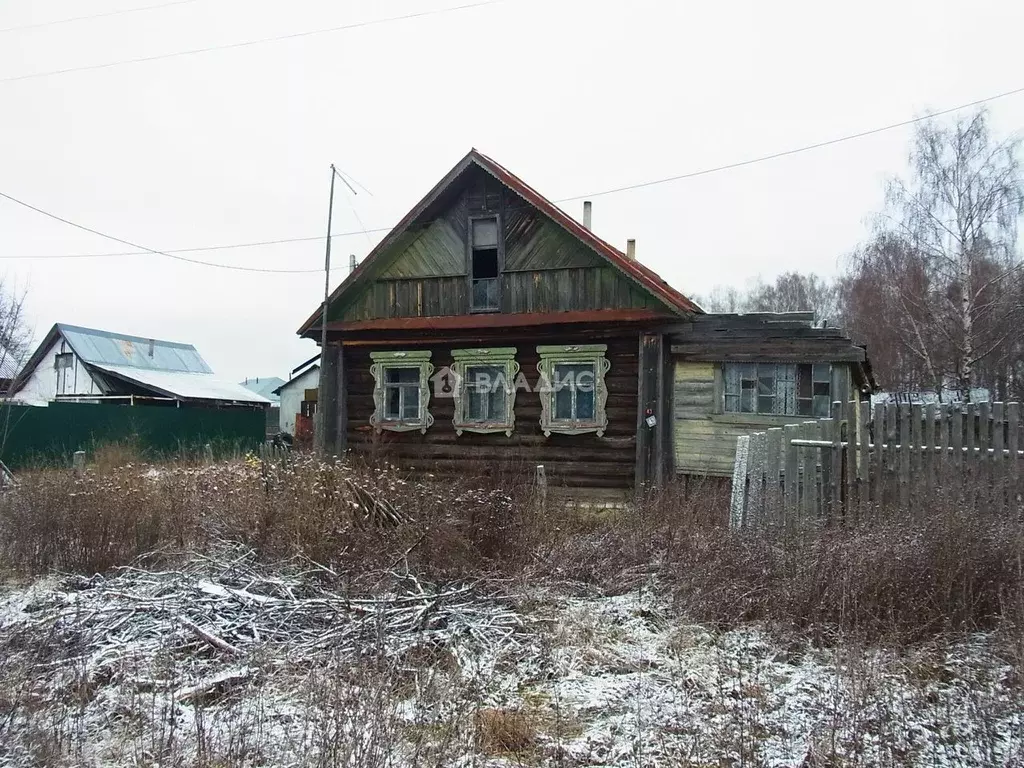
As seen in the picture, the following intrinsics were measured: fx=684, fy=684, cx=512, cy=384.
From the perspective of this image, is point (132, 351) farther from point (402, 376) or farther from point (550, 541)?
point (550, 541)

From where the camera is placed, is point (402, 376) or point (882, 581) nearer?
point (882, 581)

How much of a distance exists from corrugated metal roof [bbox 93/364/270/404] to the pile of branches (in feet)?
80.3

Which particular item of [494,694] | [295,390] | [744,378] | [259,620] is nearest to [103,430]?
[744,378]

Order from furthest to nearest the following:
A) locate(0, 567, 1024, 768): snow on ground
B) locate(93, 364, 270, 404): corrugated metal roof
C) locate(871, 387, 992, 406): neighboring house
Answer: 1. locate(93, 364, 270, 404): corrugated metal roof
2. locate(871, 387, 992, 406): neighboring house
3. locate(0, 567, 1024, 768): snow on ground

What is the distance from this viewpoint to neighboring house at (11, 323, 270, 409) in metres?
27.8

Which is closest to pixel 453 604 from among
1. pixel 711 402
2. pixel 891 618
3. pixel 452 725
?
pixel 452 725

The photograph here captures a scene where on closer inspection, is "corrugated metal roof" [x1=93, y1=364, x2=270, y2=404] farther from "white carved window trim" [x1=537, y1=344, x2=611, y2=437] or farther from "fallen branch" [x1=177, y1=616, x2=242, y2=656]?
"fallen branch" [x1=177, y1=616, x2=242, y2=656]

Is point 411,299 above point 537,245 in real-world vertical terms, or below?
below

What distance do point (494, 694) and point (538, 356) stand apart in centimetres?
910

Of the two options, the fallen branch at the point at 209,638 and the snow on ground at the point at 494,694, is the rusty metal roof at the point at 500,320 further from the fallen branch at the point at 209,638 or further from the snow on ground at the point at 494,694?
the fallen branch at the point at 209,638

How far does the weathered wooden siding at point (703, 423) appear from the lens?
11367 millimetres

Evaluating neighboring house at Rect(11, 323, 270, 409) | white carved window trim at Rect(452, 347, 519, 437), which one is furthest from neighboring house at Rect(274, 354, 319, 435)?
white carved window trim at Rect(452, 347, 519, 437)

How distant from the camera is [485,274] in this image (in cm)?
1309

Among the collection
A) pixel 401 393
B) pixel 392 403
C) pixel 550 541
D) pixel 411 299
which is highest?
pixel 411 299
